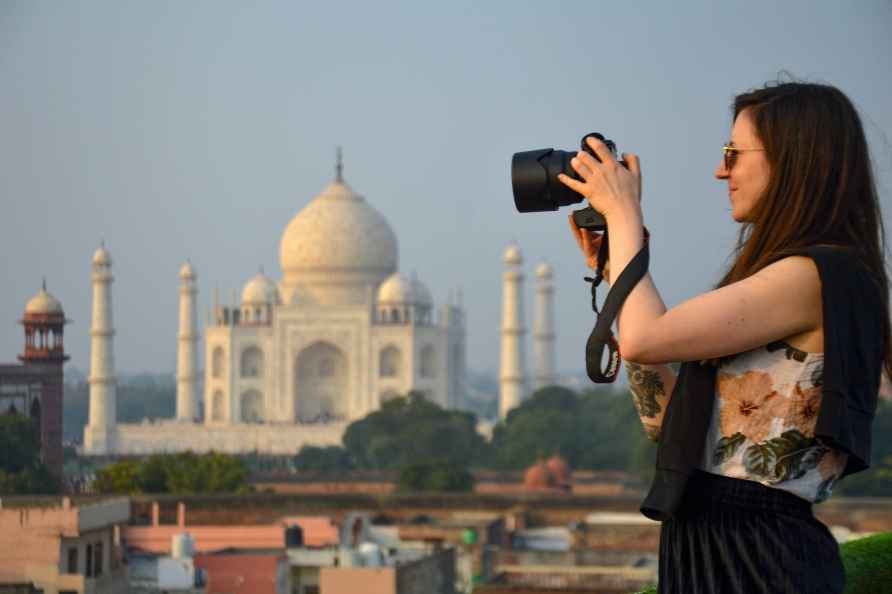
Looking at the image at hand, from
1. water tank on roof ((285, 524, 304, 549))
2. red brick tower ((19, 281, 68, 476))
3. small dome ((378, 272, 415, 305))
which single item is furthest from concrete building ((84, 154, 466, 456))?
water tank on roof ((285, 524, 304, 549))

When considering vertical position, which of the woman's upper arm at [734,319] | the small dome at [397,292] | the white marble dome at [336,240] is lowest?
the woman's upper arm at [734,319]

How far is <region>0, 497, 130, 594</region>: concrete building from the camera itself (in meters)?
9.91

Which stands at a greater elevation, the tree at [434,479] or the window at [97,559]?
the tree at [434,479]

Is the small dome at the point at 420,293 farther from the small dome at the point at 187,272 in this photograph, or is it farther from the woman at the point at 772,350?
the woman at the point at 772,350

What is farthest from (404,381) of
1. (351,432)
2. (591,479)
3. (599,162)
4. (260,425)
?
(599,162)

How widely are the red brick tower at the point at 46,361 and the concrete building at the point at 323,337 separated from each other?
1883cm

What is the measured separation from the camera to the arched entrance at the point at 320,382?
1786 inches

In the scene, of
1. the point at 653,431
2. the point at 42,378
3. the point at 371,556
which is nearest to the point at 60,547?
the point at 371,556

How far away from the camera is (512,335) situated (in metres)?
45.4

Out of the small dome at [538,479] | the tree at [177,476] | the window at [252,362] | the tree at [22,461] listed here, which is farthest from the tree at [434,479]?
the window at [252,362]

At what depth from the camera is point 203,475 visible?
26.0 m

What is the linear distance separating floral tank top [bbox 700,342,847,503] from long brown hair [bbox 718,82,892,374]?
10 centimetres

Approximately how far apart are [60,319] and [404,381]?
69.9ft

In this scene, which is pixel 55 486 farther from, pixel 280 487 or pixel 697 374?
pixel 697 374
